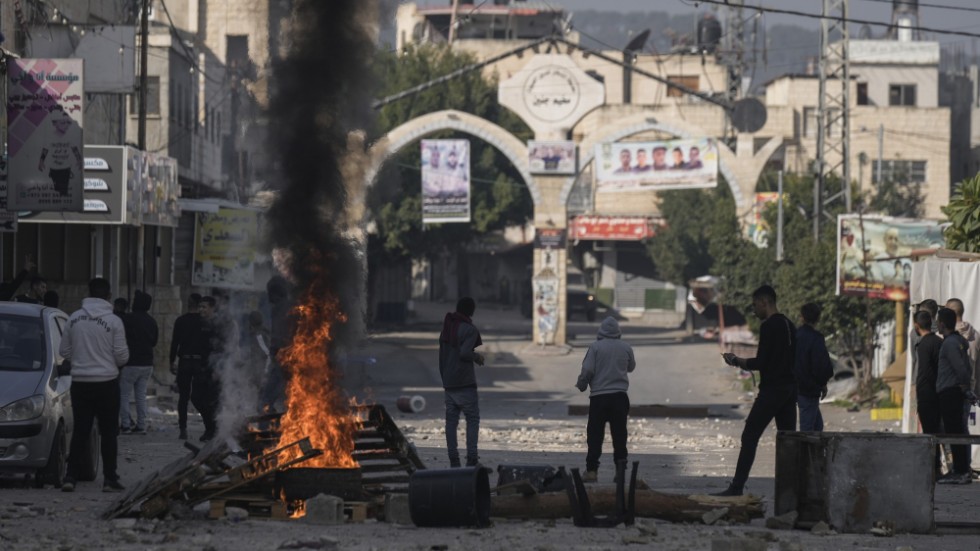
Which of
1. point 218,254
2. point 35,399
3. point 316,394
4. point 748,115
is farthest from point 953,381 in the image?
point 748,115

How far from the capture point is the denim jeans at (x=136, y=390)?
20.4m

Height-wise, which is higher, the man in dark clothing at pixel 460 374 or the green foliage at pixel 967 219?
the green foliage at pixel 967 219

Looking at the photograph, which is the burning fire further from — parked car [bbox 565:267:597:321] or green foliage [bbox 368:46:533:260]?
parked car [bbox 565:267:597:321]

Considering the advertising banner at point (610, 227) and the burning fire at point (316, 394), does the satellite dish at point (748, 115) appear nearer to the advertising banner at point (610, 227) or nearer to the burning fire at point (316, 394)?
the advertising banner at point (610, 227)

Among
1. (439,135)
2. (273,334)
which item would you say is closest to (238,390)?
(273,334)

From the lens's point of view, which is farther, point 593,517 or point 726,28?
point 726,28

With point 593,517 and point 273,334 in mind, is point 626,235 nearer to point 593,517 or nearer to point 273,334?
point 273,334

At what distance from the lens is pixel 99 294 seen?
14586mm

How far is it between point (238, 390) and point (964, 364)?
939 centimetres

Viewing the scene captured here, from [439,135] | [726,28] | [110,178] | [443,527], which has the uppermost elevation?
[726,28]

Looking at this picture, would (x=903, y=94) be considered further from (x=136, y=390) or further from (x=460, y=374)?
(x=460, y=374)

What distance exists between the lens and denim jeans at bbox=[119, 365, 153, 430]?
20375mm

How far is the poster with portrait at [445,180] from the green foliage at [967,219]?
30.3 m

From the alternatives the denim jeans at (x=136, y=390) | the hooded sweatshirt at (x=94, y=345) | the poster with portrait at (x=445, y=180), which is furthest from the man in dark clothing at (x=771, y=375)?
the poster with portrait at (x=445, y=180)
